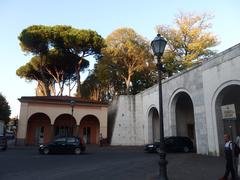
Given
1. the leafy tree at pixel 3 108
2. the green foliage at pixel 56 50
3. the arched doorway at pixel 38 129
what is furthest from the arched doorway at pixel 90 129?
the leafy tree at pixel 3 108

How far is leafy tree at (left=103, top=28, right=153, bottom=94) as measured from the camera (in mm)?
32562

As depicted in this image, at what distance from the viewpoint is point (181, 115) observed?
77.9 feet

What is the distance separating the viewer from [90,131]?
105 feet

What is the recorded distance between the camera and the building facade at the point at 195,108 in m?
15.2

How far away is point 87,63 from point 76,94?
5.41 meters

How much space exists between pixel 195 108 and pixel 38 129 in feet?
64.9

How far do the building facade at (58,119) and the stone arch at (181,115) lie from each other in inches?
403

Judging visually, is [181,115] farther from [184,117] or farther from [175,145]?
[175,145]

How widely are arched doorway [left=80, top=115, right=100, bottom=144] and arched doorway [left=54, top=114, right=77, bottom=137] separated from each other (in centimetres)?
123

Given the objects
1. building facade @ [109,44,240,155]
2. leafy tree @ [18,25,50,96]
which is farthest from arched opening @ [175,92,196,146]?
leafy tree @ [18,25,50,96]

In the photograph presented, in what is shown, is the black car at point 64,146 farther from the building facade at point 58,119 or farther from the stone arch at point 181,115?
the stone arch at point 181,115

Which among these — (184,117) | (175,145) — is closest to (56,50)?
(184,117)

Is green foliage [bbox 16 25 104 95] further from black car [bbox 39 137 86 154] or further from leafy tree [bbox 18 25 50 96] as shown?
black car [bbox 39 137 86 154]

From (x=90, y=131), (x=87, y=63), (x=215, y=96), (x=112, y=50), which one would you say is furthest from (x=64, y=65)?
(x=215, y=96)
